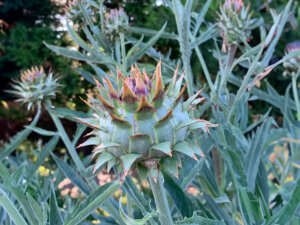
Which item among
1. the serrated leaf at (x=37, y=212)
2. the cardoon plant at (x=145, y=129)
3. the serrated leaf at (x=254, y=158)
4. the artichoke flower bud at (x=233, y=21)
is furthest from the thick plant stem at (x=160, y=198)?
the artichoke flower bud at (x=233, y=21)

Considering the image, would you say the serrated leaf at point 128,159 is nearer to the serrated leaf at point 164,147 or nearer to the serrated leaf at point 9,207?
the serrated leaf at point 164,147

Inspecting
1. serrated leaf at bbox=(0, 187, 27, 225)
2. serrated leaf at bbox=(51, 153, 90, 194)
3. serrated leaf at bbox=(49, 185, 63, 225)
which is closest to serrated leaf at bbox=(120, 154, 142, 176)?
serrated leaf at bbox=(0, 187, 27, 225)

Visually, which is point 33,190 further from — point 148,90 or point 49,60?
point 49,60

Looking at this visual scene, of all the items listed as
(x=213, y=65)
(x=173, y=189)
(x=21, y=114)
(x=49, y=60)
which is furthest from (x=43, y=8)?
(x=173, y=189)

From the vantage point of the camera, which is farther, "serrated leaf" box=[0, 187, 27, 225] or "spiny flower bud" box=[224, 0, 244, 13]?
"spiny flower bud" box=[224, 0, 244, 13]

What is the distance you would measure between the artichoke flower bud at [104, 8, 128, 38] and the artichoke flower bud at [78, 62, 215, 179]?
621mm

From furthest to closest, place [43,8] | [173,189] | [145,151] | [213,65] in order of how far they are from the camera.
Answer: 1. [43,8]
2. [213,65]
3. [173,189]
4. [145,151]

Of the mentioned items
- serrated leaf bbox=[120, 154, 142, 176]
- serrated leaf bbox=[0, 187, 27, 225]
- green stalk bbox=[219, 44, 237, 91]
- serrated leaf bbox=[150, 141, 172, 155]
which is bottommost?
serrated leaf bbox=[0, 187, 27, 225]

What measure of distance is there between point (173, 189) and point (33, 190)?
608 millimetres

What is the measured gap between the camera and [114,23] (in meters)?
1.16

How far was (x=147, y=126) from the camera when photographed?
57 cm

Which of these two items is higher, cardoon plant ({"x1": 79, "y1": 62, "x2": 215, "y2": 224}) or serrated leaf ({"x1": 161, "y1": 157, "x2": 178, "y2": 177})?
cardoon plant ({"x1": 79, "y1": 62, "x2": 215, "y2": 224})

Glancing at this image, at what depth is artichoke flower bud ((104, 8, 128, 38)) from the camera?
1.16 meters

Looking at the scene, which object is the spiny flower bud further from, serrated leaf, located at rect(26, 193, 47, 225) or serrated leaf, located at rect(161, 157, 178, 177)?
serrated leaf, located at rect(26, 193, 47, 225)
